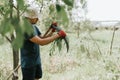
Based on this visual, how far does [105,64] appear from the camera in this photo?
25.4 feet

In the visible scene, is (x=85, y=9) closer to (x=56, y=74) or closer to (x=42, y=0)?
(x=56, y=74)

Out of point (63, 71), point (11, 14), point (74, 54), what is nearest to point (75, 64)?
point (63, 71)

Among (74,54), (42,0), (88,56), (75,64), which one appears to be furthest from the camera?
(74,54)

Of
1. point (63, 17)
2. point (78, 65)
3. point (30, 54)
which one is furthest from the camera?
point (78, 65)

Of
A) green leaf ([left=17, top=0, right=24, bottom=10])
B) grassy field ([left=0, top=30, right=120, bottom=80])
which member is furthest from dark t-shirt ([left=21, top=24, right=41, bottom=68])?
green leaf ([left=17, top=0, right=24, bottom=10])

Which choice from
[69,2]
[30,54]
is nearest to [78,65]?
→ [30,54]

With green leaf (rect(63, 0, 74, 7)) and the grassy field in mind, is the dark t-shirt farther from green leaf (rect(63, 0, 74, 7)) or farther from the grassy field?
green leaf (rect(63, 0, 74, 7))

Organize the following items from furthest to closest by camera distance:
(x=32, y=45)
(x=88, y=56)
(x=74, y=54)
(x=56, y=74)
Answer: (x=74, y=54)
(x=88, y=56)
(x=56, y=74)
(x=32, y=45)

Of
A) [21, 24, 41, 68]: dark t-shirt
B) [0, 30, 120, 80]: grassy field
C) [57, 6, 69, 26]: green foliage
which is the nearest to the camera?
[57, 6, 69, 26]: green foliage

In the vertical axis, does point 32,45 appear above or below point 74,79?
above

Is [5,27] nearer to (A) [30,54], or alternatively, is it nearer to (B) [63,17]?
(B) [63,17]

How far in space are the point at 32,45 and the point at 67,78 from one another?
13.3 ft

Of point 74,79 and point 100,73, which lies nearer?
point 100,73

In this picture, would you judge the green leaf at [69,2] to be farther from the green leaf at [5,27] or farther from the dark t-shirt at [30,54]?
the dark t-shirt at [30,54]
